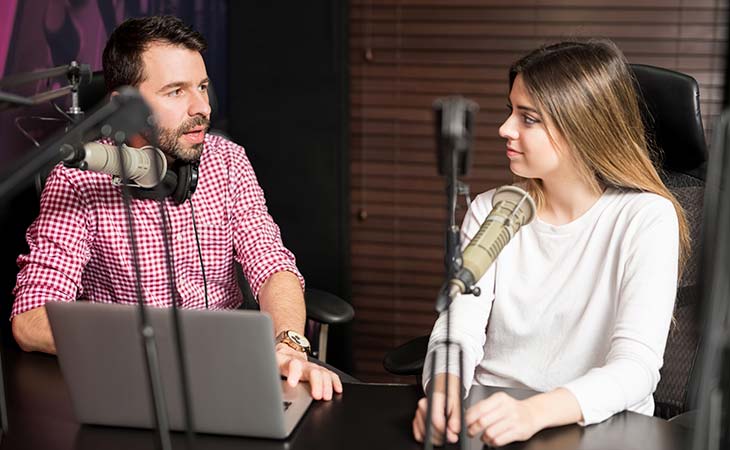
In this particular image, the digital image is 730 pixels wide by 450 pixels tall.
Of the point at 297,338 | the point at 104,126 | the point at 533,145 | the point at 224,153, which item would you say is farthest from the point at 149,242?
the point at 104,126

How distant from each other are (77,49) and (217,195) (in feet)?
1.72

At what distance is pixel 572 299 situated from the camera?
5.88ft

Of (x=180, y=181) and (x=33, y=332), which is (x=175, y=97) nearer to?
(x=180, y=181)

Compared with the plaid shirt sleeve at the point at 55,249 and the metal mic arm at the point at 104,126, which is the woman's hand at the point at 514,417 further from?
the plaid shirt sleeve at the point at 55,249

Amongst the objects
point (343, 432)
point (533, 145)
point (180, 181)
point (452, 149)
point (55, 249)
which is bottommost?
point (343, 432)

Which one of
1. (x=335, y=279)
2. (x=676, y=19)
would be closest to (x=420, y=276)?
(x=335, y=279)

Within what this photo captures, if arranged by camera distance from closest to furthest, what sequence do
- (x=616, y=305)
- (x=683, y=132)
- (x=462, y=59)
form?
(x=616, y=305) → (x=683, y=132) → (x=462, y=59)

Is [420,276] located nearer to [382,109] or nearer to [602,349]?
[382,109]

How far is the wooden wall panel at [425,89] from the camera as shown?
3033 mm

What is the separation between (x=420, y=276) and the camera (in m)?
3.37

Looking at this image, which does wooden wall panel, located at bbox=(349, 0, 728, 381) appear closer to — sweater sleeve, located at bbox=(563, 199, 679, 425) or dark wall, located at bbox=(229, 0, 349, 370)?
dark wall, located at bbox=(229, 0, 349, 370)

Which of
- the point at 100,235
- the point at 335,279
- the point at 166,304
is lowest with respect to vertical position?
the point at 335,279

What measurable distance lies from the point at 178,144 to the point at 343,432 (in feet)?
2.85

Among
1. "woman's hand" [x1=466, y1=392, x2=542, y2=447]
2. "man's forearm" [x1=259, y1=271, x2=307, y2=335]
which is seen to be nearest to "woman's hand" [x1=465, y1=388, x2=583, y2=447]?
"woman's hand" [x1=466, y1=392, x2=542, y2=447]
